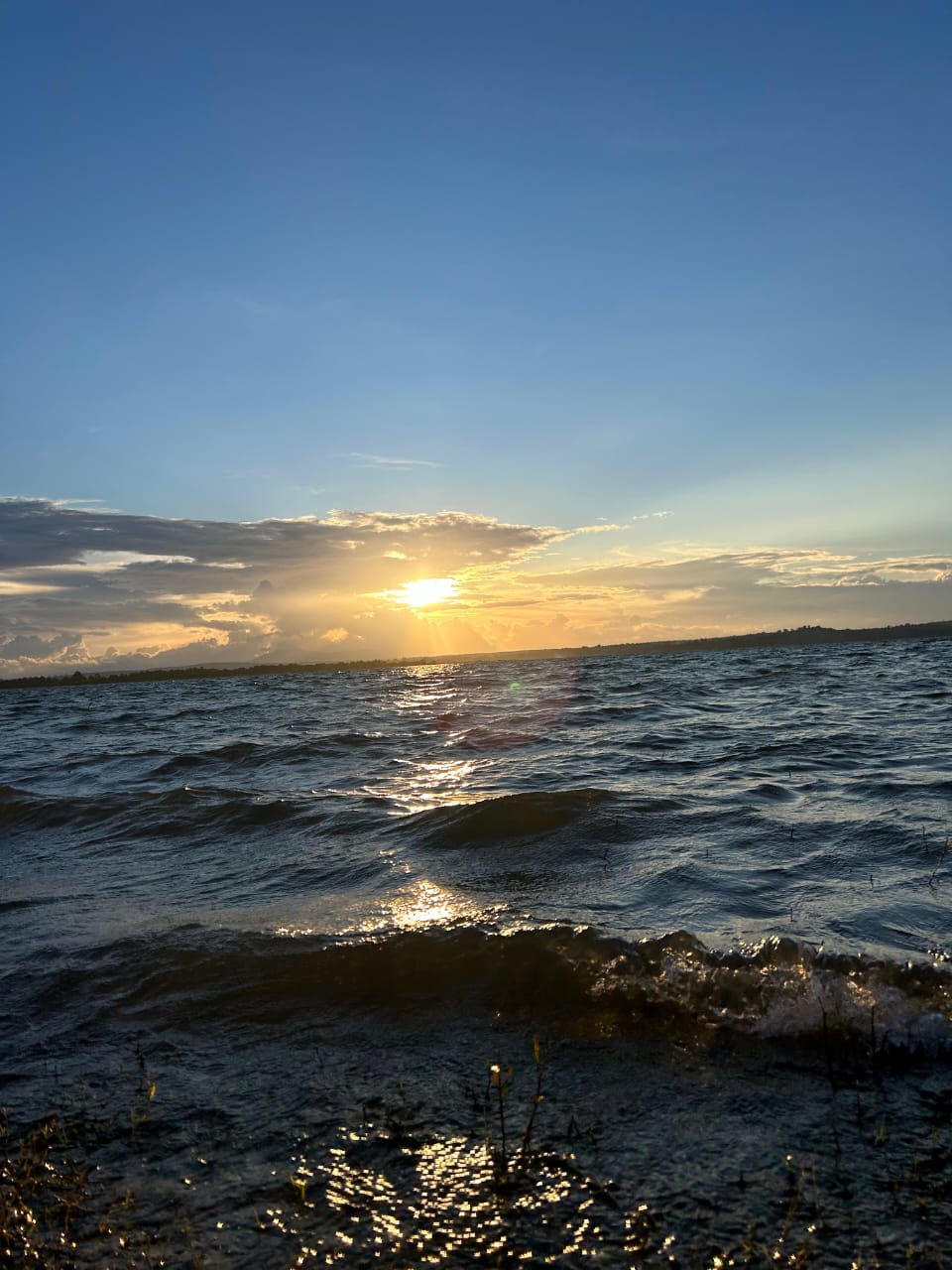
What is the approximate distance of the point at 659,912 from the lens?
765 cm

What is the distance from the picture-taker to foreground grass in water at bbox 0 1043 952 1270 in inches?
133

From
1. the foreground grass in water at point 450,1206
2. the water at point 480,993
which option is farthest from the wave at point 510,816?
the foreground grass in water at point 450,1206

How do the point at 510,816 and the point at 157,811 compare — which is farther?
the point at 157,811

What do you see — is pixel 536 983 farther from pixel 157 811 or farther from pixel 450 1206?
pixel 157 811

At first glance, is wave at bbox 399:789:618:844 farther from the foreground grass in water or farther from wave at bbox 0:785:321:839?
the foreground grass in water

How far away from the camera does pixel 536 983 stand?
633 cm

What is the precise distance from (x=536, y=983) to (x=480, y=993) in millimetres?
435

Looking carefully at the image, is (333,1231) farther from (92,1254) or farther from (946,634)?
(946,634)

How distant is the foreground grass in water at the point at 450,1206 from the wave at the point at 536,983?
1.21 metres

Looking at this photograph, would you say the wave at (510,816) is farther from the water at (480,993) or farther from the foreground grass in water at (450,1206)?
the foreground grass in water at (450,1206)

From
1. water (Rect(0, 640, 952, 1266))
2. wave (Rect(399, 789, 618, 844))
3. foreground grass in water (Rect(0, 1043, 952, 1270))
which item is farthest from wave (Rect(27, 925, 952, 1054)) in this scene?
wave (Rect(399, 789, 618, 844))

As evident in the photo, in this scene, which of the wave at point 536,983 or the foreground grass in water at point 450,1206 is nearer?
the foreground grass in water at point 450,1206

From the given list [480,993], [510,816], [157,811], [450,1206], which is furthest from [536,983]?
[157,811]

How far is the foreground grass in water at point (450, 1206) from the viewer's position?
3.39m
